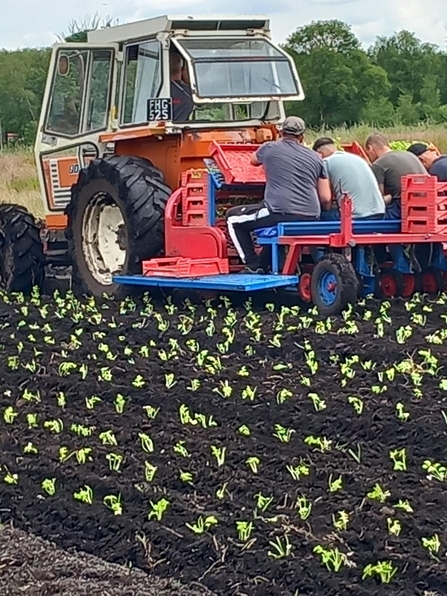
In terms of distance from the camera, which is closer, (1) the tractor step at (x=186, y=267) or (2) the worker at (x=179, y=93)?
(1) the tractor step at (x=186, y=267)

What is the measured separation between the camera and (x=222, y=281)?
988 cm

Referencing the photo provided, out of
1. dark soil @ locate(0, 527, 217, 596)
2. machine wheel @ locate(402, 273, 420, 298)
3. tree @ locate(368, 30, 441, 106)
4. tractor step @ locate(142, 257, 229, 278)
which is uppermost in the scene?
tree @ locate(368, 30, 441, 106)

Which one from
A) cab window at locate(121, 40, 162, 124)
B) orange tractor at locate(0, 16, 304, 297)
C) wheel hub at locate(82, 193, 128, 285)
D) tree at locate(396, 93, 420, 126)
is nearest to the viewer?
orange tractor at locate(0, 16, 304, 297)

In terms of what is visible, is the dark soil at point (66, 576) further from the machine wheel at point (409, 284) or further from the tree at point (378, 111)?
the tree at point (378, 111)

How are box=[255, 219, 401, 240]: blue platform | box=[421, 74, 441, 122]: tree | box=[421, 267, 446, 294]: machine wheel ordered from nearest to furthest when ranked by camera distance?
box=[255, 219, 401, 240]: blue platform < box=[421, 267, 446, 294]: machine wheel < box=[421, 74, 441, 122]: tree

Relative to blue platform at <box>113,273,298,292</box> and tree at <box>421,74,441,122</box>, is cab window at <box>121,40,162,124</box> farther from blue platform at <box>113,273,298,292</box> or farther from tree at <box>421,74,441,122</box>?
tree at <box>421,74,441,122</box>

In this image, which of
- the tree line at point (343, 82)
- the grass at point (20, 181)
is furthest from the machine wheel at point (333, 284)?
the tree line at point (343, 82)

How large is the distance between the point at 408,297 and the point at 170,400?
3859 mm

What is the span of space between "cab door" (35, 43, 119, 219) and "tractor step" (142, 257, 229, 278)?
68.5 inches

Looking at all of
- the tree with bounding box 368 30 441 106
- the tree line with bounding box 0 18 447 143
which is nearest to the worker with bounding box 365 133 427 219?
the tree line with bounding box 0 18 447 143

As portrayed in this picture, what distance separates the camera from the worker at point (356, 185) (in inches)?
408

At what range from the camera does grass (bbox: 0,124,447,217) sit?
23859 mm

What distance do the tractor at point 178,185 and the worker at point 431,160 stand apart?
615 mm

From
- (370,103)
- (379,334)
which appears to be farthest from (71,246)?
(370,103)
